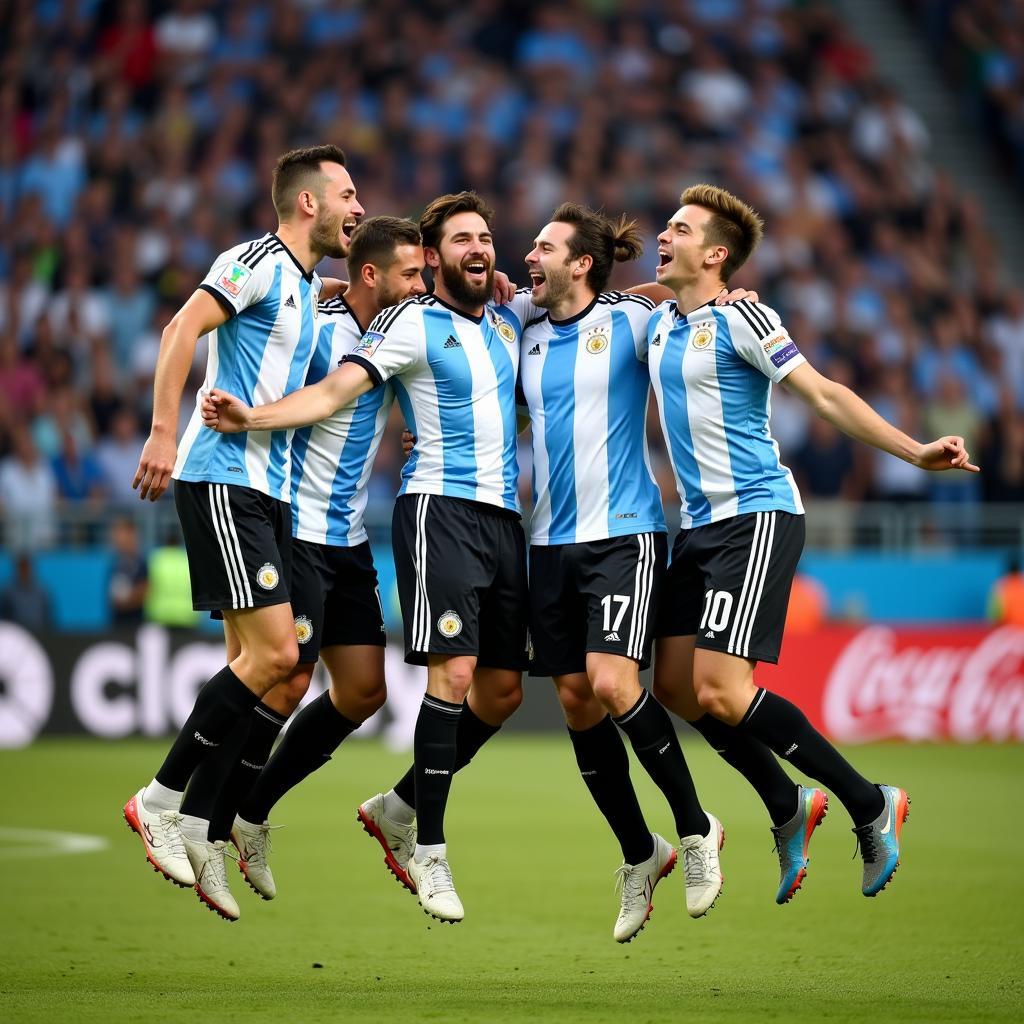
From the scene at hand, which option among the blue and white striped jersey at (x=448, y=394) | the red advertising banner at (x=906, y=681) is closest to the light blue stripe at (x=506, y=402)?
the blue and white striped jersey at (x=448, y=394)

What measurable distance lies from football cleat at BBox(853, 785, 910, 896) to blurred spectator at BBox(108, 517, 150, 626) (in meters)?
9.18

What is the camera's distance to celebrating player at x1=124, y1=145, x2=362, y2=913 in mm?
6652

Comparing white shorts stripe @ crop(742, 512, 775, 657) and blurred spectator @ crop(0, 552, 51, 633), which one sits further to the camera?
blurred spectator @ crop(0, 552, 51, 633)

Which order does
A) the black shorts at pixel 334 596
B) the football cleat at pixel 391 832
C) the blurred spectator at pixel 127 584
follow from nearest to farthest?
1. the black shorts at pixel 334 596
2. the football cleat at pixel 391 832
3. the blurred spectator at pixel 127 584

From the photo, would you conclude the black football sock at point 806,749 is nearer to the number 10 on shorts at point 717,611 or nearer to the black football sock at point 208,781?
the number 10 on shorts at point 717,611

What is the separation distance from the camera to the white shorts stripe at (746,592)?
6.67 metres

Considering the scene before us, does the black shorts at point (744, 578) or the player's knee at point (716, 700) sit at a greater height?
the black shorts at point (744, 578)

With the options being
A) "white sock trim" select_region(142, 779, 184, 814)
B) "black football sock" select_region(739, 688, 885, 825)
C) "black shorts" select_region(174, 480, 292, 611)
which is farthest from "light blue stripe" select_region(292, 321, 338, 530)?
"black football sock" select_region(739, 688, 885, 825)

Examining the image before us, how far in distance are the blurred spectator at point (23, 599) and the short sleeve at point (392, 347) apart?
8.30m

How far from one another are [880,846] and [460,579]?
1891 millimetres

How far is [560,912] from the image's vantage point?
8156 mm

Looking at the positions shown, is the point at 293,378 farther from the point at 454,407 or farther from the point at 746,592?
the point at 746,592

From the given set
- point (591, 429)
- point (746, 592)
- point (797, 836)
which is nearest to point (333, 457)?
point (591, 429)

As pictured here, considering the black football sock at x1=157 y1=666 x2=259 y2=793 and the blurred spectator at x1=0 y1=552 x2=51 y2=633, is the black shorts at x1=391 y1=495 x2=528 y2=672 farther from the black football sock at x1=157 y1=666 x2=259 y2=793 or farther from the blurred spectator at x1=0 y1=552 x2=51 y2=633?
the blurred spectator at x1=0 y1=552 x2=51 y2=633
